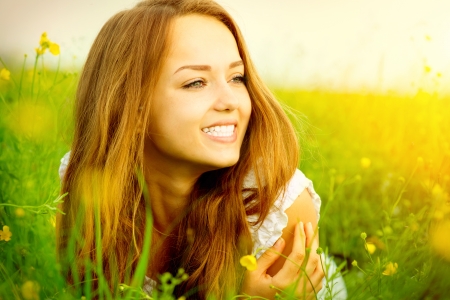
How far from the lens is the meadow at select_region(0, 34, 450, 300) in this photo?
1505 mm

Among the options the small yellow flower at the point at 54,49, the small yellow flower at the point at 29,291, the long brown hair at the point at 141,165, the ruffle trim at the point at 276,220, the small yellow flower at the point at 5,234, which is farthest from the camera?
the small yellow flower at the point at 54,49

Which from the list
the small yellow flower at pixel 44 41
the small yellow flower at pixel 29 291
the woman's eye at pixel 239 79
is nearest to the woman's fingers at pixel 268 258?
the woman's eye at pixel 239 79

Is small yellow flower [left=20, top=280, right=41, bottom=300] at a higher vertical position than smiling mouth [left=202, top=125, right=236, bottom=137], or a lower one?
lower

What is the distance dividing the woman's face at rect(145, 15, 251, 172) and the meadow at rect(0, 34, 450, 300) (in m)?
0.35

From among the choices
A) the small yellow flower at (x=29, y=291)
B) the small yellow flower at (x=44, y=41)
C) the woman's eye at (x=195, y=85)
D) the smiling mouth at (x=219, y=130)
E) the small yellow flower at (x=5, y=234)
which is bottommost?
the small yellow flower at (x=29, y=291)

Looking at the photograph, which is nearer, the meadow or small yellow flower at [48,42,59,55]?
the meadow

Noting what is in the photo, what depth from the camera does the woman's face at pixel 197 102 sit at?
1661 millimetres

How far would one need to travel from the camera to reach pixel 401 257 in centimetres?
165

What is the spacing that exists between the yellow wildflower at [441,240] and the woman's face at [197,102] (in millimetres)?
614

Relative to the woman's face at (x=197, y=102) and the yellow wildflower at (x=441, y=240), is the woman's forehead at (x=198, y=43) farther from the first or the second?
the yellow wildflower at (x=441, y=240)

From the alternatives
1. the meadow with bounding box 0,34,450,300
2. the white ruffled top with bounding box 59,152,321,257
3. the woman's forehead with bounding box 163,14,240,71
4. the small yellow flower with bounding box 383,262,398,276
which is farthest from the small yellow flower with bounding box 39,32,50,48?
the small yellow flower with bounding box 383,262,398,276

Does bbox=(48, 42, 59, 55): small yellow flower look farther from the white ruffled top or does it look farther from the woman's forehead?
the white ruffled top

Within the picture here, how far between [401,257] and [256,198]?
20.6 inches

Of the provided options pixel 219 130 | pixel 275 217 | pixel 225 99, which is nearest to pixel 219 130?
pixel 219 130
